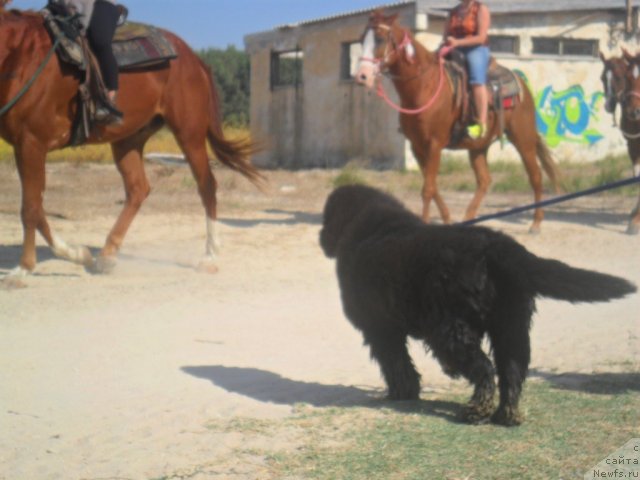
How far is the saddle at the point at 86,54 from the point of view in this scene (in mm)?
8594

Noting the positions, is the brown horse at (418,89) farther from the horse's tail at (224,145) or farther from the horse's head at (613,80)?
the horse's head at (613,80)

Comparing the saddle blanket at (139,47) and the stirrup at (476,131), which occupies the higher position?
the saddle blanket at (139,47)

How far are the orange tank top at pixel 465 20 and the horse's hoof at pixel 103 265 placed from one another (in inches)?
204

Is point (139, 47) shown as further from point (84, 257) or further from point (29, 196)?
point (84, 257)

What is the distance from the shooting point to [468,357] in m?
4.53

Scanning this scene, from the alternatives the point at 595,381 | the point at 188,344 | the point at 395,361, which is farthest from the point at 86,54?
the point at 595,381

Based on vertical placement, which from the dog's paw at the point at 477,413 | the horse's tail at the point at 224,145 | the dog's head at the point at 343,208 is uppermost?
the horse's tail at the point at 224,145

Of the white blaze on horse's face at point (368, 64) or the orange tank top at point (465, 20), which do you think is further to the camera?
the orange tank top at point (465, 20)

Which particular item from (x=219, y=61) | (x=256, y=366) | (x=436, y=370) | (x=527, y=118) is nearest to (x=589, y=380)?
(x=436, y=370)

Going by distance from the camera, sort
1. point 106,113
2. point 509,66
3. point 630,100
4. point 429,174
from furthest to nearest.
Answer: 1. point 509,66
2. point 630,100
3. point 429,174
4. point 106,113

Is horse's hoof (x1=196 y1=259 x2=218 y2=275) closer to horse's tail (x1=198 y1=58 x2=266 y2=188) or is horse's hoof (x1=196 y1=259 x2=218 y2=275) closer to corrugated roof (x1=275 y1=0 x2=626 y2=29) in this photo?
horse's tail (x1=198 y1=58 x2=266 y2=188)

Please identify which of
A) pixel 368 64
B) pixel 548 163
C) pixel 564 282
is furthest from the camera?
pixel 548 163

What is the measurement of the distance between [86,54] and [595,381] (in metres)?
5.35

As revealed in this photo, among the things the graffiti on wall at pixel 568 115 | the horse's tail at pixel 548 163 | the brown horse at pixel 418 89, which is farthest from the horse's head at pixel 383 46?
the graffiti on wall at pixel 568 115
